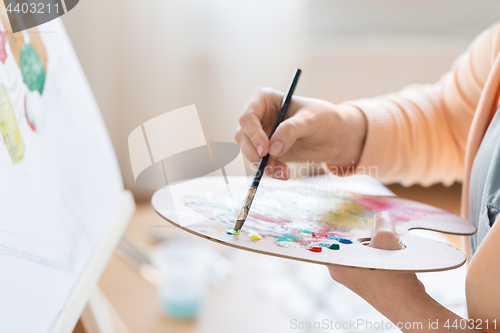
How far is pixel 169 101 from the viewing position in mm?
1389

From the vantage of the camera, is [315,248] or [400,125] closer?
[315,248]

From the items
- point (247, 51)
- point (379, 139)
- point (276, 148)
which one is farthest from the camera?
point (247, 51)

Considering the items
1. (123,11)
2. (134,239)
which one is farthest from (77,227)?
(123,11)

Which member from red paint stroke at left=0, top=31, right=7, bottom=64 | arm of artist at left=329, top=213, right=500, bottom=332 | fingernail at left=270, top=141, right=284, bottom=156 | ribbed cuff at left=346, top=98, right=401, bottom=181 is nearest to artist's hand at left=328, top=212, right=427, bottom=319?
arm of artist at left=329, top=213, right=500, bottom=332

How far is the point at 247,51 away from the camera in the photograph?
1.46 m

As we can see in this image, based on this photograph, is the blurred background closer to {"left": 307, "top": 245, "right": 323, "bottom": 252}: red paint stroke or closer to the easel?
the easel

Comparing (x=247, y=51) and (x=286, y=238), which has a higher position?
(x=247, y=51)

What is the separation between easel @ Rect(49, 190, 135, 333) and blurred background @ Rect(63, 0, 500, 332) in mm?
519

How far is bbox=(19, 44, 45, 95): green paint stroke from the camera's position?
0.38m

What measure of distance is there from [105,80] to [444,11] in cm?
134

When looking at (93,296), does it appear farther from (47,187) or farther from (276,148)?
(276,148)

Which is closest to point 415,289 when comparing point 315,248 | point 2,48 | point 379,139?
point 315,248

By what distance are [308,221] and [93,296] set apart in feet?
0.90

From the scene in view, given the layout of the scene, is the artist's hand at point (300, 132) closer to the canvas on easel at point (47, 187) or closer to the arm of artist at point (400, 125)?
the arm of artist at point (400, 125)
